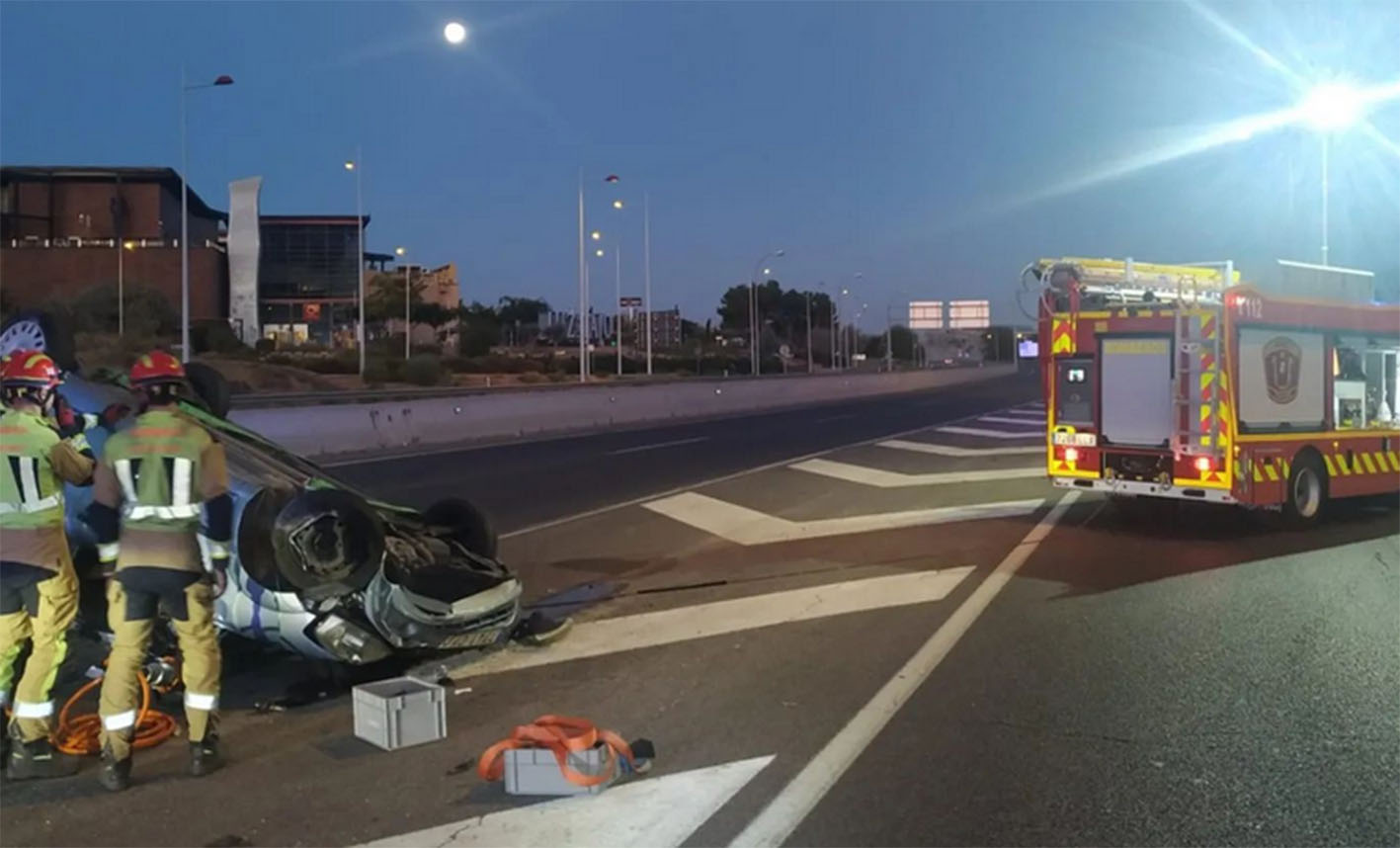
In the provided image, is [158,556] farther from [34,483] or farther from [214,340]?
[214,340]

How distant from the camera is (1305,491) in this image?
13773 mm

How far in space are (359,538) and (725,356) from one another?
309 feet

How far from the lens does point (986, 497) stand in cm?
1672

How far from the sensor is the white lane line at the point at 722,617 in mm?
8117

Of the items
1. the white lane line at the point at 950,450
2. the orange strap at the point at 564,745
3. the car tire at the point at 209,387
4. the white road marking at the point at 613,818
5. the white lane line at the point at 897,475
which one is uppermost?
the car tire at the point at 209,387

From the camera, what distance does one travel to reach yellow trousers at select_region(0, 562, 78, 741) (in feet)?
19.6

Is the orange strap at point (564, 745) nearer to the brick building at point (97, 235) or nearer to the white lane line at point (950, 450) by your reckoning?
the white lane line at point (950, 450)

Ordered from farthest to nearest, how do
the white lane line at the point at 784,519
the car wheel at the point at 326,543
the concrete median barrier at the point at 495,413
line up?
the concrete median barrier at the point at 495,413
the white lane line at the point at 784,519
the car wheel at the point at 326,543

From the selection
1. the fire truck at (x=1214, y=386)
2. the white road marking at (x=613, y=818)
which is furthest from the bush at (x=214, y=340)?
the white road marking at (x=613, y=818)

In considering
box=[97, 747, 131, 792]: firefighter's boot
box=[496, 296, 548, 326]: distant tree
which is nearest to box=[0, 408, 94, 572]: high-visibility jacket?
box=[97, 747, 131, 792]: firefighter's boot

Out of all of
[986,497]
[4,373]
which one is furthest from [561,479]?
[4,373]

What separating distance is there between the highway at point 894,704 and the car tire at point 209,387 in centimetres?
179

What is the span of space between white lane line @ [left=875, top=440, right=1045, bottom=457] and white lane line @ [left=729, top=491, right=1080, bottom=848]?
13.5 metres

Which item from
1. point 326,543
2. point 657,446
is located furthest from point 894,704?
point 657,446
